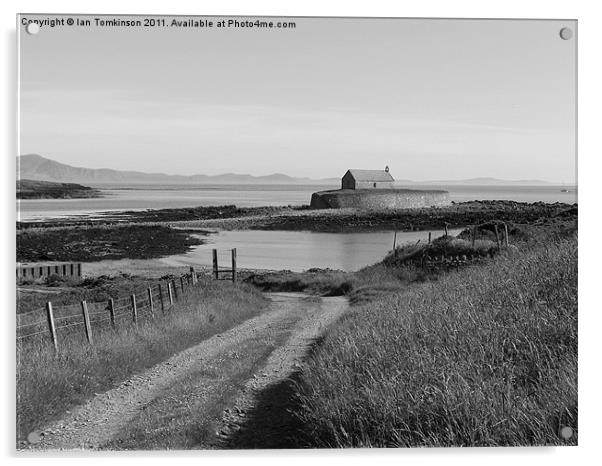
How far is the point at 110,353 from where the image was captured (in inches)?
348

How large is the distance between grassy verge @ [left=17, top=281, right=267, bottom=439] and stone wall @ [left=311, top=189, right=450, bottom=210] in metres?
3.27

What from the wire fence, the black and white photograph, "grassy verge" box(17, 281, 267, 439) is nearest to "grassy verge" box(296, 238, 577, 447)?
the black and white photograph

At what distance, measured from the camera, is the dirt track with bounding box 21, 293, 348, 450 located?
6.68 meters

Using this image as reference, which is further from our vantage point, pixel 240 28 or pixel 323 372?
pixel 240 28

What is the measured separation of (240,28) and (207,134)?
1.32 metres

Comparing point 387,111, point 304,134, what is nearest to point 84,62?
point 304,134

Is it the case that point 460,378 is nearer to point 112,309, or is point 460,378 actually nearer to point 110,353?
point 110,353

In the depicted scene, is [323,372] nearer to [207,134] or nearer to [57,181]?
[207,134]

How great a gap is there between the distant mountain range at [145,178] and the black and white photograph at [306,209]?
0.02 meters

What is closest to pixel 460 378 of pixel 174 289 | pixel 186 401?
pixel 186 401

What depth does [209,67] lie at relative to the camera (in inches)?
296

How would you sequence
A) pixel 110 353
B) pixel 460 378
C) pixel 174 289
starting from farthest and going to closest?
1. pixel 174 289
2. pixel 110 353
3. pixel 460 378

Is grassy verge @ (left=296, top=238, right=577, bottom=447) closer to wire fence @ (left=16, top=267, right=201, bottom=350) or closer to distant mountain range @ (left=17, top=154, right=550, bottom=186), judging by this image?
distant mountain range @ (left=17, top=154, right=550, bottom=186)

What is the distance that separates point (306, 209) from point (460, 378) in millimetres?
3717
